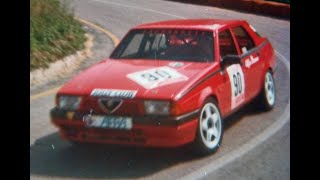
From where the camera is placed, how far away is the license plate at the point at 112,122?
6383mm

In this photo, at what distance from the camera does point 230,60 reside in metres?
7.41

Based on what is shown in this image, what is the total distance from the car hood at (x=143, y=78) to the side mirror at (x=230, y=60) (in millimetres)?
220

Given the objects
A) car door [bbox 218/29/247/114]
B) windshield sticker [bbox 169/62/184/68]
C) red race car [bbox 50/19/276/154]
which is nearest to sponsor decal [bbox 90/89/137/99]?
red race car [bbox 50/19/276/154]

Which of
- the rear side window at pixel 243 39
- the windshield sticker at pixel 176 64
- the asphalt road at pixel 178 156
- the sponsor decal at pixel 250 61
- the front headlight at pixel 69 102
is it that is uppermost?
the rear side window at pixel 243 39

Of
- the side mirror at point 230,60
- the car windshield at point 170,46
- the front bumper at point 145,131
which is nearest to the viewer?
the front bumper at point 145,131

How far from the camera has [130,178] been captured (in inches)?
244

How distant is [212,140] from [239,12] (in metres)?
15.9

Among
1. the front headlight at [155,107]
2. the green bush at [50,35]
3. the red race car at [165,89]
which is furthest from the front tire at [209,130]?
the green bush at [50,35]

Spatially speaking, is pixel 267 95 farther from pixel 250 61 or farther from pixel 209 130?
pixel 209 130

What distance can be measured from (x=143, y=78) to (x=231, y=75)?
1.29 m

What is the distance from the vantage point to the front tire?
6.71 metres

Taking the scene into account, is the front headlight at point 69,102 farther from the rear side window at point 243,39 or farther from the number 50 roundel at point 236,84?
the rear side window at point 243,39

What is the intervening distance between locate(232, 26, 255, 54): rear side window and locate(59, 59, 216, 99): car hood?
46.8 inches
